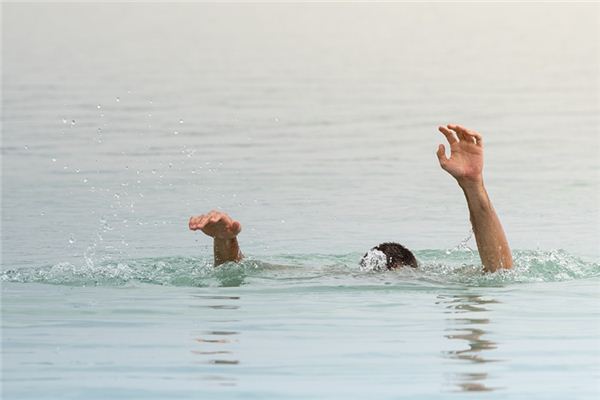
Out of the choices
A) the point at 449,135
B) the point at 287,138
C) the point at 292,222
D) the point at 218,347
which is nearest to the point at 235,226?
the point at 449,135

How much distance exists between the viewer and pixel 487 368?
9383 mm

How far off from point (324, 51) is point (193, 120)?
14.6 m

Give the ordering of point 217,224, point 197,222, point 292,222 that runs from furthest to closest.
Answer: point 292,222, point 217,224, point 197,222

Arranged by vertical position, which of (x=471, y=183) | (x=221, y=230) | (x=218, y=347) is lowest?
(x=218, y=347)

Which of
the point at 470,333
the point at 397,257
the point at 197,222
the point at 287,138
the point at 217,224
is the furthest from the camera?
the point at 287,138

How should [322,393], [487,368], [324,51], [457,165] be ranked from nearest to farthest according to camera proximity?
[322,393], [487,368], [457,165], [324,51]

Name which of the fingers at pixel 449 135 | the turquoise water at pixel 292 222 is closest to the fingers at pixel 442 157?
the fingers at pixel 449 135

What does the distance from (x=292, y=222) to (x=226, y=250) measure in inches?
150

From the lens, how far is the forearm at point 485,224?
12.2 metres

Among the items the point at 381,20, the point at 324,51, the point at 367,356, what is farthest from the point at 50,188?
A: the point at 381,20

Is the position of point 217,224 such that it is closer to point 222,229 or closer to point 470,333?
point 222,229

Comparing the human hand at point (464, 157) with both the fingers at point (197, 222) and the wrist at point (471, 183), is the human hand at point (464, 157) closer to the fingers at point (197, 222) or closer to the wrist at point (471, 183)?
the wrist at point (471, 183)

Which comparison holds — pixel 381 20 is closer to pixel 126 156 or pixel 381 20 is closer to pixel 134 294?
pixel 126 156

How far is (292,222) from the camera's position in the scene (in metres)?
16.8
